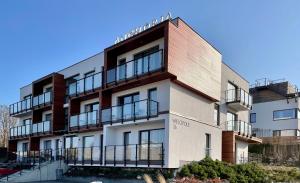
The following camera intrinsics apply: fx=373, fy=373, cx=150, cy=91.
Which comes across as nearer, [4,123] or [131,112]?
[131,112]

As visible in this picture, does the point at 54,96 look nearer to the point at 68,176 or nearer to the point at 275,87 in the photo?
the point at 68,176

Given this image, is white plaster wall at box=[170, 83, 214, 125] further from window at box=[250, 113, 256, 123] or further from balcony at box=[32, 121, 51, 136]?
window at box=[250, 113, 256, 123]

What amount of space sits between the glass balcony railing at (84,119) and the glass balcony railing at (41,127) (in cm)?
484

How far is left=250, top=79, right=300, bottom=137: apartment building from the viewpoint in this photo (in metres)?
42.2

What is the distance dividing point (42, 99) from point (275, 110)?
26.5 meters

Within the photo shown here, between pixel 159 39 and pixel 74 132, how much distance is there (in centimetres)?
1127

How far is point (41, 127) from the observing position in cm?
3478

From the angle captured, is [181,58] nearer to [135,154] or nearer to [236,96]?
[135,154]

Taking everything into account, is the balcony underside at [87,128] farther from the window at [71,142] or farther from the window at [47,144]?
the window at [47,144]

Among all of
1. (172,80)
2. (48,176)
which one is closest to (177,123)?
(172,80)

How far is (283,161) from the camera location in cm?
3341

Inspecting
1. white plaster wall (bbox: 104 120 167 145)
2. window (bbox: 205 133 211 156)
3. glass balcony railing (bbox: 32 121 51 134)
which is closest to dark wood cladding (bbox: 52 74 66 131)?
glass balcony railing (bbox: 32 121 51 134)

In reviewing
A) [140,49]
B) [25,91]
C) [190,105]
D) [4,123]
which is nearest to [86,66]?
[140,49]

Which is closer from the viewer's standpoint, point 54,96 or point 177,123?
point 177,123
